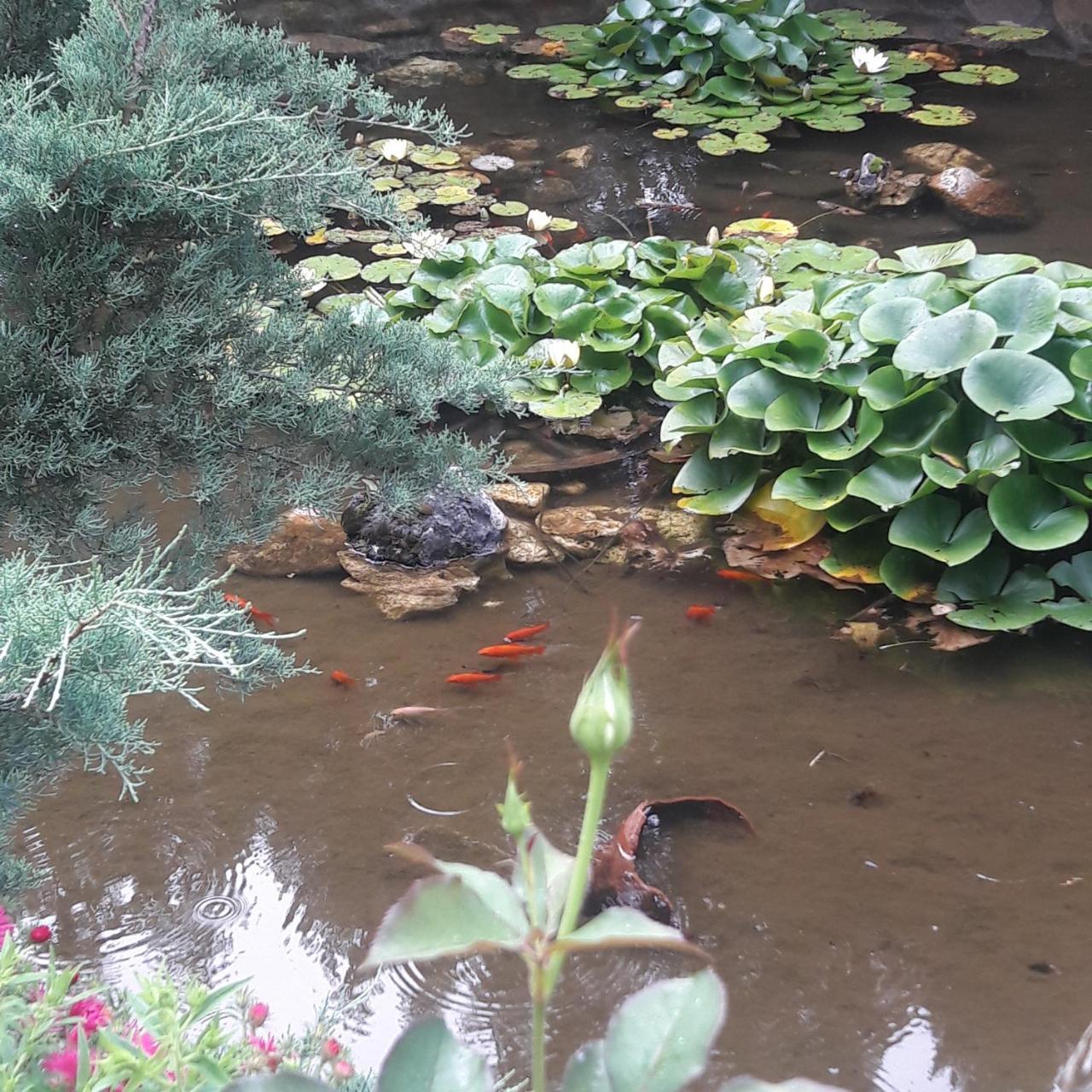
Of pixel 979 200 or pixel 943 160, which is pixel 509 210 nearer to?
pixel 979 200

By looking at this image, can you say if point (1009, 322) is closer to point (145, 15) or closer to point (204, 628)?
point (145, 15)

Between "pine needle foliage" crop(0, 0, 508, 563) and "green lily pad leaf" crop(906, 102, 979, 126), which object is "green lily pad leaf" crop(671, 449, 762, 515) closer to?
"pine needle foliage" crop(0, 0, 508, 563)

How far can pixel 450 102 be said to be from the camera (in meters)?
6.96

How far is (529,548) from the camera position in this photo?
3238 millimetres

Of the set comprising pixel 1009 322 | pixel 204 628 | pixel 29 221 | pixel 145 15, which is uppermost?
pixel 145 15

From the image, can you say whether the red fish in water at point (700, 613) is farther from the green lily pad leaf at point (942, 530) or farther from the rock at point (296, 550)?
the rock at point (296, 550)

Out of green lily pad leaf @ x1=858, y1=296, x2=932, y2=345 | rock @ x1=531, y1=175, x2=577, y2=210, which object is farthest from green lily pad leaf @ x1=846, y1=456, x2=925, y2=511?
rock @ x1=531, y1=175, x2=577, y2=210

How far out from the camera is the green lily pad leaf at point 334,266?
177 inches

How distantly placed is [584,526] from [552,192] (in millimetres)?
2922

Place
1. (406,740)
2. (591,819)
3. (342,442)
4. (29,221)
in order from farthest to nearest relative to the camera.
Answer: (406,740)
(342,442)
(29,221)
(591,819)

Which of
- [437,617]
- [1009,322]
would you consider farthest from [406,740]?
[1009,322]

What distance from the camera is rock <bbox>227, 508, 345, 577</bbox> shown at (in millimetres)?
3158

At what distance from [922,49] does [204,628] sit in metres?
7.73

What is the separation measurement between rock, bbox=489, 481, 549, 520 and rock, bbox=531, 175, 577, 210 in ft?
8.38
